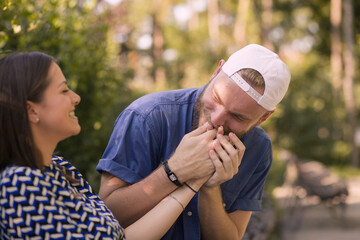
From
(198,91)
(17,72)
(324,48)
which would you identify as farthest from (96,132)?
(324,48)

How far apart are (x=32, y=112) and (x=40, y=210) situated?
1.18 feet

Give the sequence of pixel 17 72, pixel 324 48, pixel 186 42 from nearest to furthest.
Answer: pixel 17 72
pixel 324 48
pixel 186 42

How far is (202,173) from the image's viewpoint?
214cm

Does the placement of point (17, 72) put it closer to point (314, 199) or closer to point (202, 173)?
point (202, 173)

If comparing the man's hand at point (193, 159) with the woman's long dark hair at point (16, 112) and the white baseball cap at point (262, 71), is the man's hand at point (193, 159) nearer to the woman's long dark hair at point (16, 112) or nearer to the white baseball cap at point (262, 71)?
the white baseball cap at point (262, 71)

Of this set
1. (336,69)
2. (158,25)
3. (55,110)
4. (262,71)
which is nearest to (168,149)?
(262,71)

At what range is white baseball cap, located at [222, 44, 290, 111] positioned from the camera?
243 centimetres

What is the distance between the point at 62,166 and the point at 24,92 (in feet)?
1.35

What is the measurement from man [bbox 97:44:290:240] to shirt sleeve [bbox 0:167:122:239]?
0.46 metres

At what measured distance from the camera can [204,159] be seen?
214 cm

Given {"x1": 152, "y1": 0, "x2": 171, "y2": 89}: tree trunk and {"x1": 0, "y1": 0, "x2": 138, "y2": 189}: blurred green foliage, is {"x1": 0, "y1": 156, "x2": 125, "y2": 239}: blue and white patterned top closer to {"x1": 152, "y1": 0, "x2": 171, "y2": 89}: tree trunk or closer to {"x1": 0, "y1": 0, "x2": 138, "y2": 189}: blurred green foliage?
{"x1": 0, "y1": 0, "x2": 138, "y2": 189}: blurred green foliage

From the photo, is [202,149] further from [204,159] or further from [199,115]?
[199,115]

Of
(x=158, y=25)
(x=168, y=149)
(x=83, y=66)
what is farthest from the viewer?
(x=158, y=25)

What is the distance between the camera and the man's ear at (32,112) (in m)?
1.65
